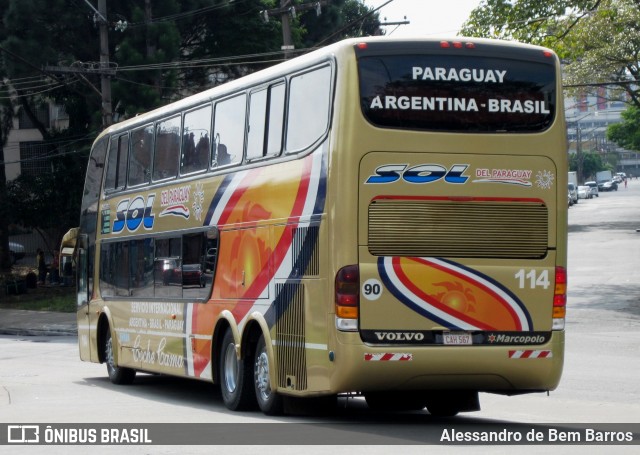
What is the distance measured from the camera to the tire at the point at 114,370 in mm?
19281

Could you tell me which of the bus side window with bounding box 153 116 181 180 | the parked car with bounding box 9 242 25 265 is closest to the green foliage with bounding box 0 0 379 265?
the parked car with bounding box 9 242 25 265

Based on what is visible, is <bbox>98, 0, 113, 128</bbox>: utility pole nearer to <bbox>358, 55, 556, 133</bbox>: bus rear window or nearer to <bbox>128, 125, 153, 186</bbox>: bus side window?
<bbox>128, 125, 153, 186</bbox>: bus side window

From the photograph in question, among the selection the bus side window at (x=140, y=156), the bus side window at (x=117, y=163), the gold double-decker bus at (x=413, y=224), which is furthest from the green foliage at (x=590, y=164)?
the gold double-decker bus at (x=413, y=224)

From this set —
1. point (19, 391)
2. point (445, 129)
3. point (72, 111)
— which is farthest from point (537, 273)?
point (72, 111)

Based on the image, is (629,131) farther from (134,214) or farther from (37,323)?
(134,214)

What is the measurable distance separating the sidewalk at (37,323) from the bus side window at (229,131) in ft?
62.8

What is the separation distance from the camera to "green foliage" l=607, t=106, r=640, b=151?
82812mm

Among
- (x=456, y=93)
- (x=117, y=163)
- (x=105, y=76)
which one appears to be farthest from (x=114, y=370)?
(x=105, y=76)

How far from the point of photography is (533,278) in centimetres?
1205

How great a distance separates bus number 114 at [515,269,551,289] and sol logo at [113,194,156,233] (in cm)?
694

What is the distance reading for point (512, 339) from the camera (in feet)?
39.1

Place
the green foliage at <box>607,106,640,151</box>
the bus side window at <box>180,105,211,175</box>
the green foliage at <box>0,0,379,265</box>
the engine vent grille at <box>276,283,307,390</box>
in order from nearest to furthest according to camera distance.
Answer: the engine vent grille at <box>276,283,307,390</box> → the bus side window at <box>180,105,211,175</box> → the green foliage at <box>0,0,379,265</box> → the green foliage at <box>607,106,640,151</box>

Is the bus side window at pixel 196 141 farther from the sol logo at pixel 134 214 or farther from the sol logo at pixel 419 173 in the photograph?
the sol logo at pixel 419 173

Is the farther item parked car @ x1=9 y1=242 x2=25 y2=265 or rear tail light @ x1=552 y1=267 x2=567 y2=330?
parked car @ x1=9 y1=242 x2=25 y2=265
